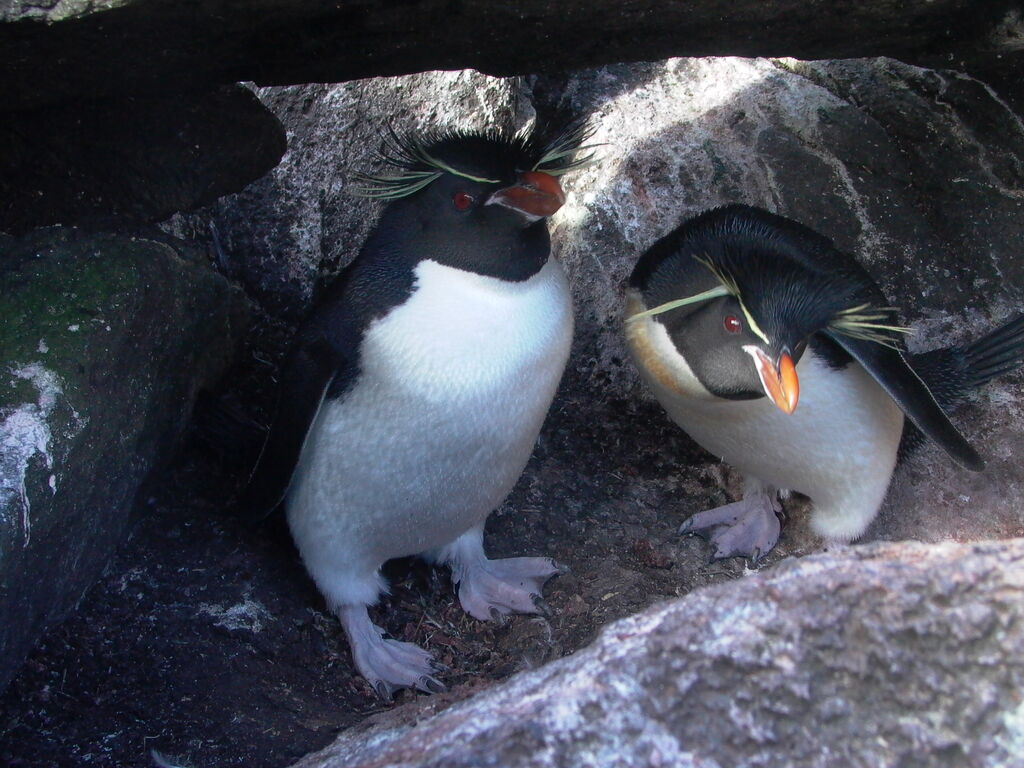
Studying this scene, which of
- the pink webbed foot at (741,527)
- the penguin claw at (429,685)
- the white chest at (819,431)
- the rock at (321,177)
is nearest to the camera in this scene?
the penguin claw at (429,685)

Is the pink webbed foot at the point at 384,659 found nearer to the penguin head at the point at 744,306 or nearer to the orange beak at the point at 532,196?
the penguin head at the point at 744,306

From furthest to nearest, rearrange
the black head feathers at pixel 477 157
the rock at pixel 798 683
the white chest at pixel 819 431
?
the white chest at pixel 819 431 → the black head feathers at pixel 477 157 → the rock at pixel 798 683

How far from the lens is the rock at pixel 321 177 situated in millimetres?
3568

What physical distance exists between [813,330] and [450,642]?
1.37 metres

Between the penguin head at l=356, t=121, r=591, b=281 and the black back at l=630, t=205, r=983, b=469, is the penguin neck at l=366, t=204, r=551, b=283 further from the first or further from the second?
the black back at l=630, t=205, r=983, b=469

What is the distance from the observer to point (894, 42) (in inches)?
103

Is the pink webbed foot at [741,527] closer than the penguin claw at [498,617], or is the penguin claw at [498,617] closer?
the penguin claw at [498,617]

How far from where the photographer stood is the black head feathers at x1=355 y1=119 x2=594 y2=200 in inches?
100

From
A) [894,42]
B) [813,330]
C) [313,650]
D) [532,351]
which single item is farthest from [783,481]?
[313,650]

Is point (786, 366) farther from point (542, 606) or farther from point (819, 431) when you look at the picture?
point (542, 606)

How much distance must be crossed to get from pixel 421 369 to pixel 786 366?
921 mm

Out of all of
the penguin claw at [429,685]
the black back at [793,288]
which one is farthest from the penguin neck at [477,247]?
the penguin claw at [429,685]

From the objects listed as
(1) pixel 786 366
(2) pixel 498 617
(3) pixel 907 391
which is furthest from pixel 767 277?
(2) pixel 498 617

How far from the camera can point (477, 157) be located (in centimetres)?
254
